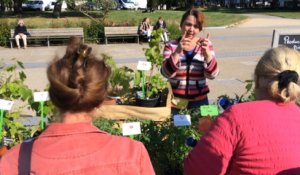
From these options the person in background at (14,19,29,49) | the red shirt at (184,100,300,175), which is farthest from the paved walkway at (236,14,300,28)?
the red shirt at (184,100,300,175)

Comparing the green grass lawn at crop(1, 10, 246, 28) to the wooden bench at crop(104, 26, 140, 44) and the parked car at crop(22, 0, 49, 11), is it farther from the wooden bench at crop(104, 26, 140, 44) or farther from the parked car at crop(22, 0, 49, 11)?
the parked car at crop(22, 0, 49, 11)

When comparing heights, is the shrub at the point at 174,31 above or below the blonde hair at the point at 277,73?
below

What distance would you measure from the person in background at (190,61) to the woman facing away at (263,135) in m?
1.57

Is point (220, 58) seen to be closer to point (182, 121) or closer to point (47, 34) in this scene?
point (47, 34)

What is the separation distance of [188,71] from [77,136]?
216 cm

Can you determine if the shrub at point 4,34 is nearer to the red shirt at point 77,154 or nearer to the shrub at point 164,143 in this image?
the shrub at point 164,143

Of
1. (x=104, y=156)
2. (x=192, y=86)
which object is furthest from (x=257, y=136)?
(x=192, y=86)

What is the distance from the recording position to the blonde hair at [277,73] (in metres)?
1.85

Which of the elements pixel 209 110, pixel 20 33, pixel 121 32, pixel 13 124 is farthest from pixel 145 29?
pixel 209 110

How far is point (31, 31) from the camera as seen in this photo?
1516 centimetres

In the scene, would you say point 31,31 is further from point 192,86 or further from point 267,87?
point 267,87

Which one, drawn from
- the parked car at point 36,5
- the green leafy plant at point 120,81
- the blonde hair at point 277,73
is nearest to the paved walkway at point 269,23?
the green leafy plant at point 120,81

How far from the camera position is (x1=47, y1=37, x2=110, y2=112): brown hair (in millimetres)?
1425

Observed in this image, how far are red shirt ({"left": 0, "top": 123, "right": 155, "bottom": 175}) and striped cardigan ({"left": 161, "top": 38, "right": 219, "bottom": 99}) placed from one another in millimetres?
1981
